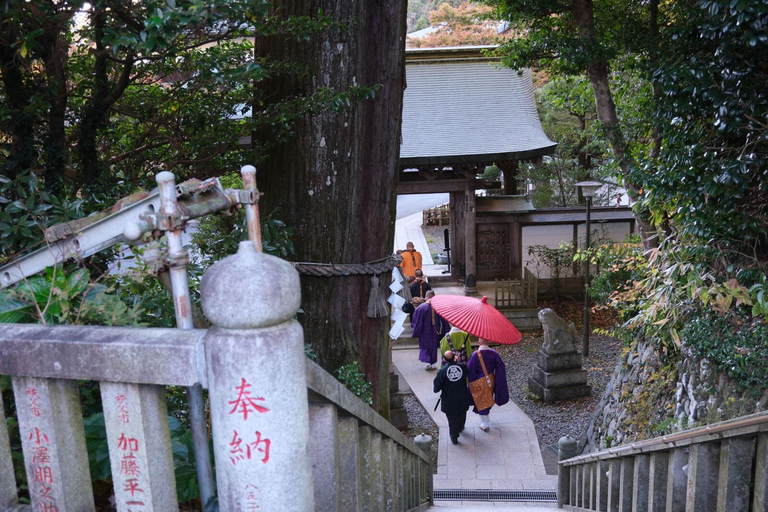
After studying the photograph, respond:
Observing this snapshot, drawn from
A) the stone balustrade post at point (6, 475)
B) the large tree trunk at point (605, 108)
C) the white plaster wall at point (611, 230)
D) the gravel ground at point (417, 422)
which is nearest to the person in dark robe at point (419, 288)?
the gravel ground at point (417, 422)

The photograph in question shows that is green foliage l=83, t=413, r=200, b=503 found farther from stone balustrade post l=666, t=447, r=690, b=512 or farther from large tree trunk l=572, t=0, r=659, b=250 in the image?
large tree trunk l=572, t=0, r=659, b=250

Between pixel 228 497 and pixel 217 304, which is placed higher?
pixel 217 304

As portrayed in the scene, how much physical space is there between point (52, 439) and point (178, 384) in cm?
46

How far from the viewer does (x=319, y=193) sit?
16.0 ft

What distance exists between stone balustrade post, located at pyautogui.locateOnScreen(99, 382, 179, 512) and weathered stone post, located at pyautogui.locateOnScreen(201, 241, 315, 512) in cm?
21

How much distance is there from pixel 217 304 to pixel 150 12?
1862mm

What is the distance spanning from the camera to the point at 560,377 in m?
9.87

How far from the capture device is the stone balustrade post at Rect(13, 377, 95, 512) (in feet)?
5.62

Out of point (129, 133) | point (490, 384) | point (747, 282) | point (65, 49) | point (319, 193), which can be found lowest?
point (490, 384)

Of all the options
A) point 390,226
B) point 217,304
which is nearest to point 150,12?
point 217,304

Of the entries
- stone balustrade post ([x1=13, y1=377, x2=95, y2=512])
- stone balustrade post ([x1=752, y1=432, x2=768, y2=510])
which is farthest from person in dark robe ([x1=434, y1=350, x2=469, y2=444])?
stone balustrade post ([x1=13, y1=377, x2=95, y2=512])

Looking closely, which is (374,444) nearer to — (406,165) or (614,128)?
(614,128)

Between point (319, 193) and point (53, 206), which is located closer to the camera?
point (53, 206)

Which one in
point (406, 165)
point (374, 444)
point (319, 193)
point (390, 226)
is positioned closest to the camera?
point (374, 444)
